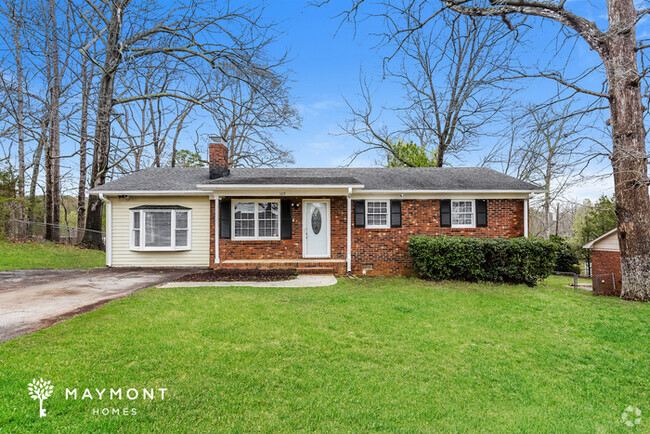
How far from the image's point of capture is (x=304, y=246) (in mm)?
10148

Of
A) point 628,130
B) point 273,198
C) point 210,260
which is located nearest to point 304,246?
point 273,198

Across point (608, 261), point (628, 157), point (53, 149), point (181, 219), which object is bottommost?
point (608, 261)

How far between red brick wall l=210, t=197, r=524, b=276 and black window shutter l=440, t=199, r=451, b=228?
0.14 meters

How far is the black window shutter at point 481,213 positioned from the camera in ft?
33.5

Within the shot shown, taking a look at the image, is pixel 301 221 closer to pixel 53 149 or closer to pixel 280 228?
pixel 280 228

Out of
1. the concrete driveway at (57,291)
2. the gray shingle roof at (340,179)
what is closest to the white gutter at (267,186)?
the gray shingle roof at (340,179)

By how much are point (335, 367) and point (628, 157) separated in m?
8.72

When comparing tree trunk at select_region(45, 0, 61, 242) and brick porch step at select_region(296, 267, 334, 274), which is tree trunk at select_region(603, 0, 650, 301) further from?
tree trunk at select_region(45, 0, 61, 242)

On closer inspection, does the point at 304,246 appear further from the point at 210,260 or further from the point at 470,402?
the point at 470,402

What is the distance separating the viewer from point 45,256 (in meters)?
12.4

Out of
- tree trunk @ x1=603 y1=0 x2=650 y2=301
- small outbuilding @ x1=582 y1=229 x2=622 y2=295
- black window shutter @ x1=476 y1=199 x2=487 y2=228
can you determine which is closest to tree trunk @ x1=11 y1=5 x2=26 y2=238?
black window shutter @ x1=476 y1=199 x2=487 y2=228

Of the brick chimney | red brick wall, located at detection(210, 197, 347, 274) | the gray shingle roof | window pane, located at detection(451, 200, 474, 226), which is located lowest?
red brick wall, located at detection(210, 197, 347, 274)

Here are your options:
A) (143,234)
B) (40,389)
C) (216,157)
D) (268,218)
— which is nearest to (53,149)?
(143,234)

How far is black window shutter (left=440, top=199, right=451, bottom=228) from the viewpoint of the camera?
33.3ft
